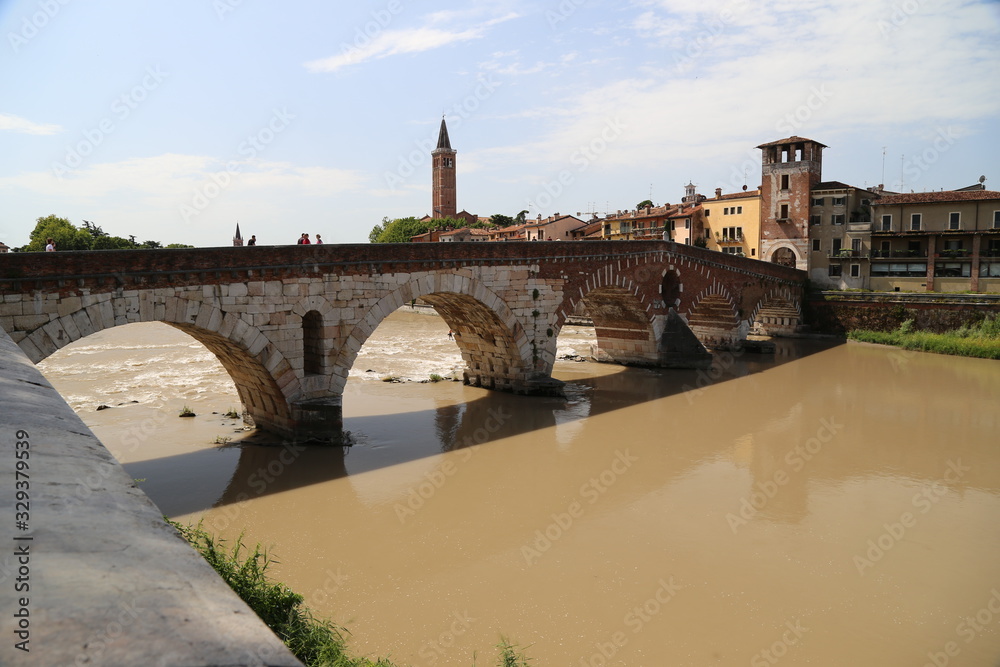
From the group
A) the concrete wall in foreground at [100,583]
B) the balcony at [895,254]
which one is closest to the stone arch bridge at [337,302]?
the concrete wall in foreground at [100,583]

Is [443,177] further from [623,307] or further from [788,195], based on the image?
[623,307]

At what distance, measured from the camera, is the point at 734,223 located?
1762 inches

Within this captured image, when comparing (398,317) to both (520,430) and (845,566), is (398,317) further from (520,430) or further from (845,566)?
(845,566)

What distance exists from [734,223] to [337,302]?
35.3 m

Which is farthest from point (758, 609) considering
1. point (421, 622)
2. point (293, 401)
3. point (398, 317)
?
point (398, 317)

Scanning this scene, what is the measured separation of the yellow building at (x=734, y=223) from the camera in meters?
43.5

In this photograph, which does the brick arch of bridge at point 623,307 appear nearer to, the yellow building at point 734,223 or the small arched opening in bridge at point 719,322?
the small arched opening in bridge at point 719,322

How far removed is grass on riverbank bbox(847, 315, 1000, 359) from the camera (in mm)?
28297

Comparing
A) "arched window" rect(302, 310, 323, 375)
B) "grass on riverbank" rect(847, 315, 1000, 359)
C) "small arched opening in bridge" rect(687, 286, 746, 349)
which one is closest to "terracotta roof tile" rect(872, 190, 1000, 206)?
"grass on riverbank" rect(847, 315, 1000, 359)

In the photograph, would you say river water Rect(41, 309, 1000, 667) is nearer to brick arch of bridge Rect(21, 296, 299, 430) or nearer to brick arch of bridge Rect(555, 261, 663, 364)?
brick arch of bridge Rect(21, 296, 299, 430)

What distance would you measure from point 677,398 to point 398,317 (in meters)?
29.8

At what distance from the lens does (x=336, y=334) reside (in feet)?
51.3

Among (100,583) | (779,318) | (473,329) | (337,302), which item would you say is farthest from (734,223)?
(100,583)

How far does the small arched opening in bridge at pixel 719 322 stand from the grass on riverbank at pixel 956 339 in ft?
24.5
